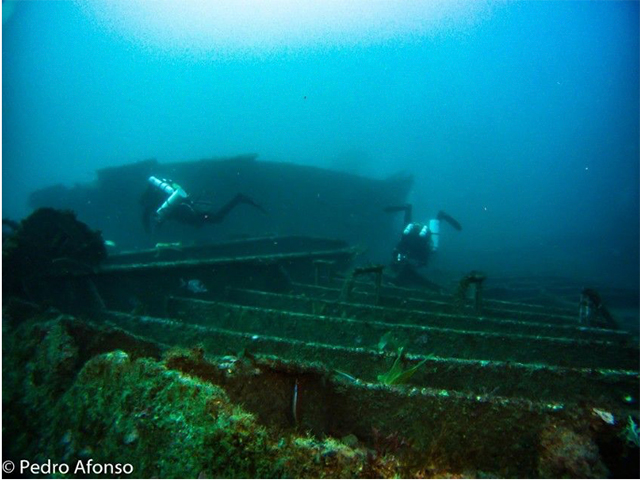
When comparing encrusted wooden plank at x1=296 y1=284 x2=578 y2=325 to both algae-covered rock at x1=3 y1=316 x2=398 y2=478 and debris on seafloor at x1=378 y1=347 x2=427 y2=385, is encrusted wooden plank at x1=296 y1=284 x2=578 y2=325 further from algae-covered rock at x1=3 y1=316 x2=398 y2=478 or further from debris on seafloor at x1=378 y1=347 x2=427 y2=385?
algae-covered rock at x1=3 y1=316 x2=398 y2=478

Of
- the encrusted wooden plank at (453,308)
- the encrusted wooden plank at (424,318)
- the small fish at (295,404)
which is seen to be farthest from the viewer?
the encrusted wooden plank at (453,308)

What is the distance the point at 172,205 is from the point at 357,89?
196292 mm

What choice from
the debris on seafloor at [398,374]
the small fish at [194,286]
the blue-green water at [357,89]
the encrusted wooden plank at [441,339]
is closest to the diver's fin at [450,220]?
the encrusted wooden plank at [441,339]

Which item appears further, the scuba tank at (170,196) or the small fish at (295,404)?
the scuba tank at (170,196)

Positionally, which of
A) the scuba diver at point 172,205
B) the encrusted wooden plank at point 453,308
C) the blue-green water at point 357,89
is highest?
the blue-green water at point 357,89

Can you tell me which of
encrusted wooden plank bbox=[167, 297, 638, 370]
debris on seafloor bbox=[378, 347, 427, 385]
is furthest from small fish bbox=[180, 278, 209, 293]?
debris on seafloor bbox=[378, 347, 427, 385]

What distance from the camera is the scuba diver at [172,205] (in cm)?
825

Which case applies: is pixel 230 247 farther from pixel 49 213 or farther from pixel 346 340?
pixel 346 340

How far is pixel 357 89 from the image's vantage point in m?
185

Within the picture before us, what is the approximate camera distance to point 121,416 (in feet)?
5.94

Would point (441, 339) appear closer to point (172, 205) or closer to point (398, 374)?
point (398, 374)

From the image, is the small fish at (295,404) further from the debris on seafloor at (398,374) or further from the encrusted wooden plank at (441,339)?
the encrusted wooden plank at (441,339)

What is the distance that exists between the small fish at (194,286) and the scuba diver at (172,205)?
3.24 m

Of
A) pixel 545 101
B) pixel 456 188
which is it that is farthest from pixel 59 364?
pixel 545 101
